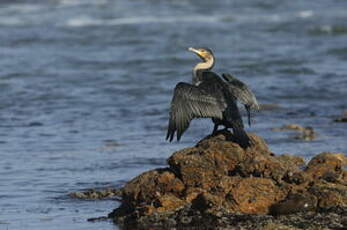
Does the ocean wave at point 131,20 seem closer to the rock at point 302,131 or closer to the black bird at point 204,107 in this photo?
the rock at point 302,131

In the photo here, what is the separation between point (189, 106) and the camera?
911cm

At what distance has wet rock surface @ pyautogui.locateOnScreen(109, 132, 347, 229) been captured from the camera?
8.47m

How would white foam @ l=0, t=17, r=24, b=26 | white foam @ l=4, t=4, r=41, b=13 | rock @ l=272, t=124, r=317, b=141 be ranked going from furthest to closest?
white foam @ l=4, t=4, r=41, b=13, white foam @ l=0, t=17, r=24, b=26, rock @ l=272, t=124, r=317, b=141

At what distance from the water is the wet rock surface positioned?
0.52 meters

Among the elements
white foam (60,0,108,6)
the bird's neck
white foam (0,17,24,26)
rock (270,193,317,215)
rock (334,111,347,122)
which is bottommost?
white foam (60,0,108,6)

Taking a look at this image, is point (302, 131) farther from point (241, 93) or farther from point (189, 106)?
point (189, 106)

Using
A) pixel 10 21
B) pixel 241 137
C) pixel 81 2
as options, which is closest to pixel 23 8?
pixel 81 2

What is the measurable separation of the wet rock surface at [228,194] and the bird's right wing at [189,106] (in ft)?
0.79

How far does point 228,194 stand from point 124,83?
1122 centimetres

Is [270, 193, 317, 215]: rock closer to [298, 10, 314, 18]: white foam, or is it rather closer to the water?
the water

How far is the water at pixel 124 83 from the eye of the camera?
37.0ft

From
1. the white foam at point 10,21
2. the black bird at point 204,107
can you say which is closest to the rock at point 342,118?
the black bird at point 204,107

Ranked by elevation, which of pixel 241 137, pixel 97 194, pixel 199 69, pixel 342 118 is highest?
pixel 199 69

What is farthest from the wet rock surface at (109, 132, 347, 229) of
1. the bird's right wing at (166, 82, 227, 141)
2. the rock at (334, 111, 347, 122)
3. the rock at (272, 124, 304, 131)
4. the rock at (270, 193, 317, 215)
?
the rock at (334, 111, 347, 122)
